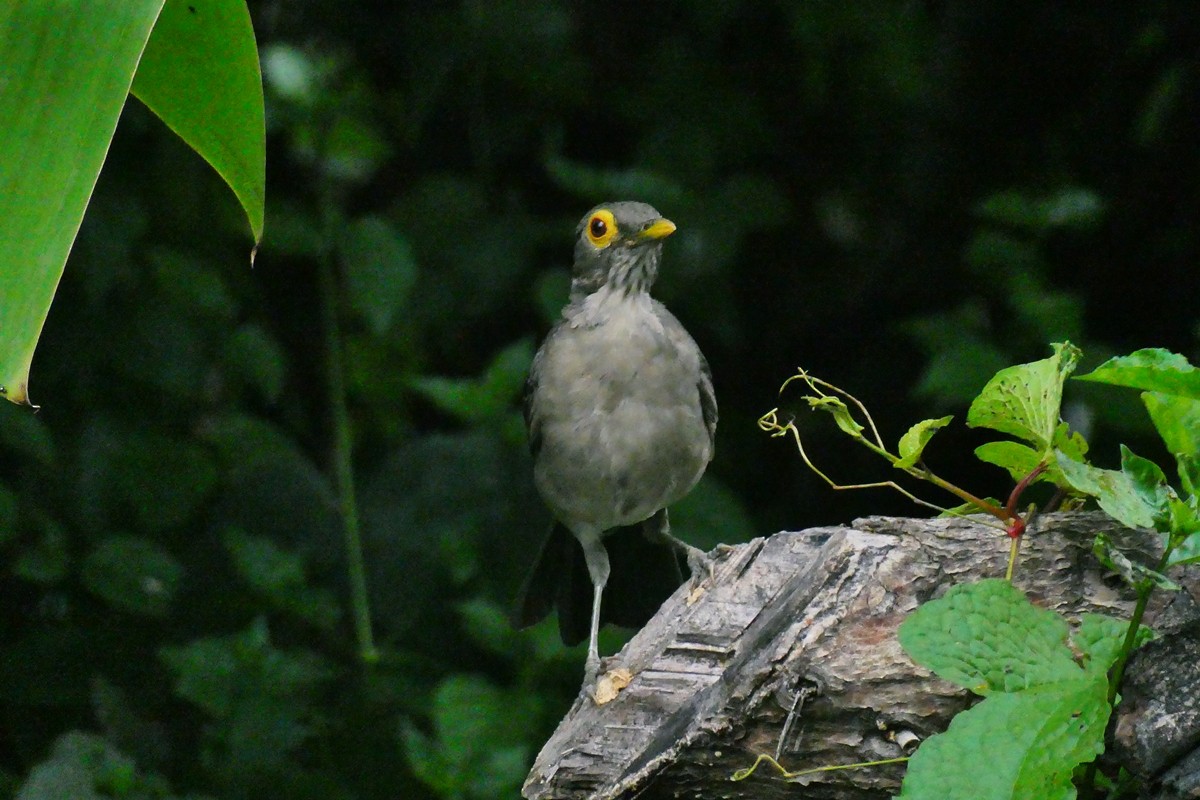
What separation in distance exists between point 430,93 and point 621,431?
5.33ft

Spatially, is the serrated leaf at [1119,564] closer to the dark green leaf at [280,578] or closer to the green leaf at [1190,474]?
the green leaf at [1190,474]

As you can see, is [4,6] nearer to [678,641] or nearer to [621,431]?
[678,641]

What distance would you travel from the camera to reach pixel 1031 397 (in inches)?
68.0

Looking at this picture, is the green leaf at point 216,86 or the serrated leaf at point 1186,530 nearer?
the serrated leaf at point 1186,530

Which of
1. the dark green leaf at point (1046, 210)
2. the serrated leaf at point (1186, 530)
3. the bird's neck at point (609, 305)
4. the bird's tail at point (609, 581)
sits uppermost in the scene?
the serrated leaf at point (1186, 530)

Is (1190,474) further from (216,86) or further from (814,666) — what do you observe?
(216,86)

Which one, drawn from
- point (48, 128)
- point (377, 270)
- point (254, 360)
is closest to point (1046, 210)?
point (377, 270)

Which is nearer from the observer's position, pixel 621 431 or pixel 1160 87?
pixel 621 431

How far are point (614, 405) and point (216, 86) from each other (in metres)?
1.60

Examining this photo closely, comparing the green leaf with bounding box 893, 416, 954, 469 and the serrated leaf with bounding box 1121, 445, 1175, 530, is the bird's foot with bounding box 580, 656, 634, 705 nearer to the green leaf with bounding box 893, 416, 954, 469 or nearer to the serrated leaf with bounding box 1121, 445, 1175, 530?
the green leaf with bounding box 893, 416, 954, 469

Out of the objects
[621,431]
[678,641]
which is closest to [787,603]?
[678,641]

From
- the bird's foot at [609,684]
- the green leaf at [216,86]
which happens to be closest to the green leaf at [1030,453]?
the bird's foot at [609,684]

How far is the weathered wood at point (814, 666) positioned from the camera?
1.77 m

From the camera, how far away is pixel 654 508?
3.44m
